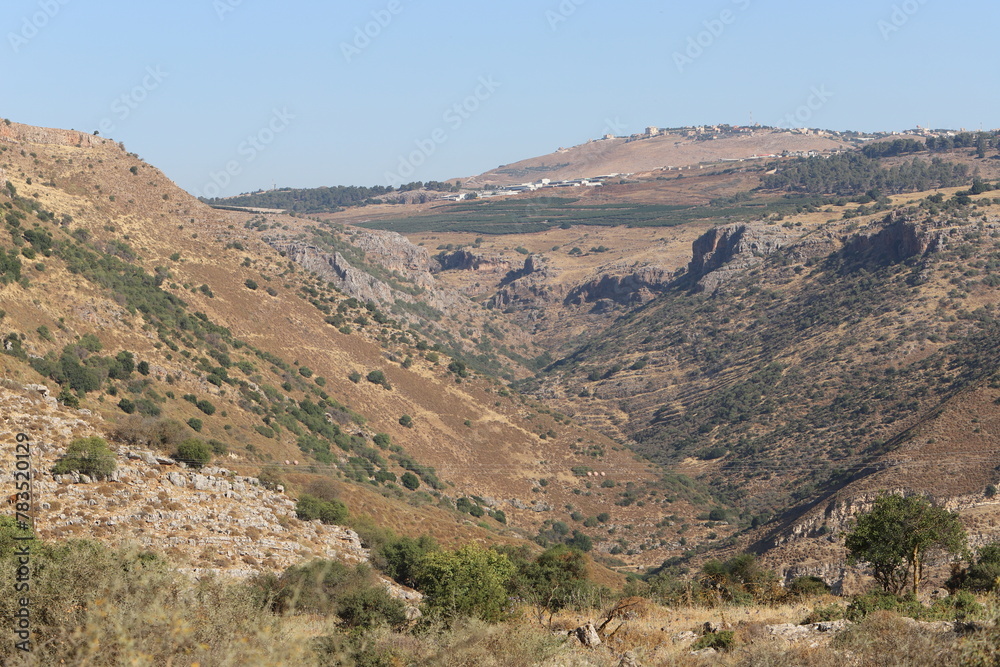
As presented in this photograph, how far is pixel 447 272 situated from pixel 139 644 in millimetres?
177313

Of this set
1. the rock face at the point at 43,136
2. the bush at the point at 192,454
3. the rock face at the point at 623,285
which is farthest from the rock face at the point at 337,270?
the bush at the point at 192,454

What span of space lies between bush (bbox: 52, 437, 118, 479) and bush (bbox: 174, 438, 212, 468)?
3.94m

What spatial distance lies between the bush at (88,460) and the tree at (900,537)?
24.7 metres

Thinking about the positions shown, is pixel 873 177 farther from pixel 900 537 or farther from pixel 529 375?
pixel 900 537

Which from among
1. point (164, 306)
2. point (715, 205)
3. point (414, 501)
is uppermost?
point (715, 205)

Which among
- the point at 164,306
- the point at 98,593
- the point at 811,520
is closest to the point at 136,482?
the point at 98,593

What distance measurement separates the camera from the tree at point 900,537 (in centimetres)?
2834

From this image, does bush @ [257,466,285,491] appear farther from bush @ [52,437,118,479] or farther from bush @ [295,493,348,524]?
bush @ [52,437,118,479]

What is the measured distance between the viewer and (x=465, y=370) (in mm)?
86312

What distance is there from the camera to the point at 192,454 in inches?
1503

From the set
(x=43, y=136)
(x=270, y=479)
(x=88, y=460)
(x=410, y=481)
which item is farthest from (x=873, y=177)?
(x=88, y=460)

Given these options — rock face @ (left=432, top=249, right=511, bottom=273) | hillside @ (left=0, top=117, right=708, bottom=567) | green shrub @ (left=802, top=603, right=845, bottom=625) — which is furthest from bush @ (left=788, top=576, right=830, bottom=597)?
rock face @ (left=432, top=249, right=511, bottom=273)

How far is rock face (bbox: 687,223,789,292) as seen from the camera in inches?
5448

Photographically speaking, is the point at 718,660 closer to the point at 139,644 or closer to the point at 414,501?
the point at 139,644
